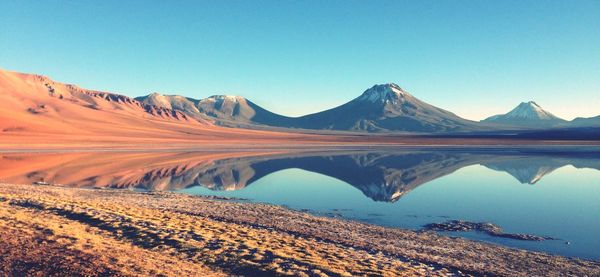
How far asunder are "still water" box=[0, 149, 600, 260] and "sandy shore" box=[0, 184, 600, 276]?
344 cm

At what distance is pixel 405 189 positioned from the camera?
36375 millimetres

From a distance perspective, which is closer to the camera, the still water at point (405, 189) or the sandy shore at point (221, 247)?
the sandy shore at point (221, 247)

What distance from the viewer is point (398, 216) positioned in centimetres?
2462

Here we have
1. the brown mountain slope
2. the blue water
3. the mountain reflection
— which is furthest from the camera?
the brown mountain slope

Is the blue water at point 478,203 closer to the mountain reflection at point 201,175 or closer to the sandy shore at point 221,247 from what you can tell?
the mountain reflection at point 201,175

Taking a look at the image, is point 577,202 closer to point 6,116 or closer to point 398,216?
point 398,216

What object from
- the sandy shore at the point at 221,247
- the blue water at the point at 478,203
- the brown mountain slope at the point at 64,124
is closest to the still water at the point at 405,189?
the blue water at the point at 478,203

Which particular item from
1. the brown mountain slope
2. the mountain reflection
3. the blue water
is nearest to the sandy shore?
the blue water

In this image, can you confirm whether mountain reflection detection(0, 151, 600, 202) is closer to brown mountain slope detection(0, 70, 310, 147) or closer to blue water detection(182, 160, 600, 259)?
blue water detection(182, 160, 600, 259)

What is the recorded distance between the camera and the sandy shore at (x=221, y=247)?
1151 centimetres

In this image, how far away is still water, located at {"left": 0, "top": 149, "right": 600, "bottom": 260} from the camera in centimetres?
2246

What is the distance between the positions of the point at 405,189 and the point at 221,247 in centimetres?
2605

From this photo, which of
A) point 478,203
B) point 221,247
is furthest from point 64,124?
point 221,247

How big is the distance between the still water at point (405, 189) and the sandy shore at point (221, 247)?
3445 millimetres
